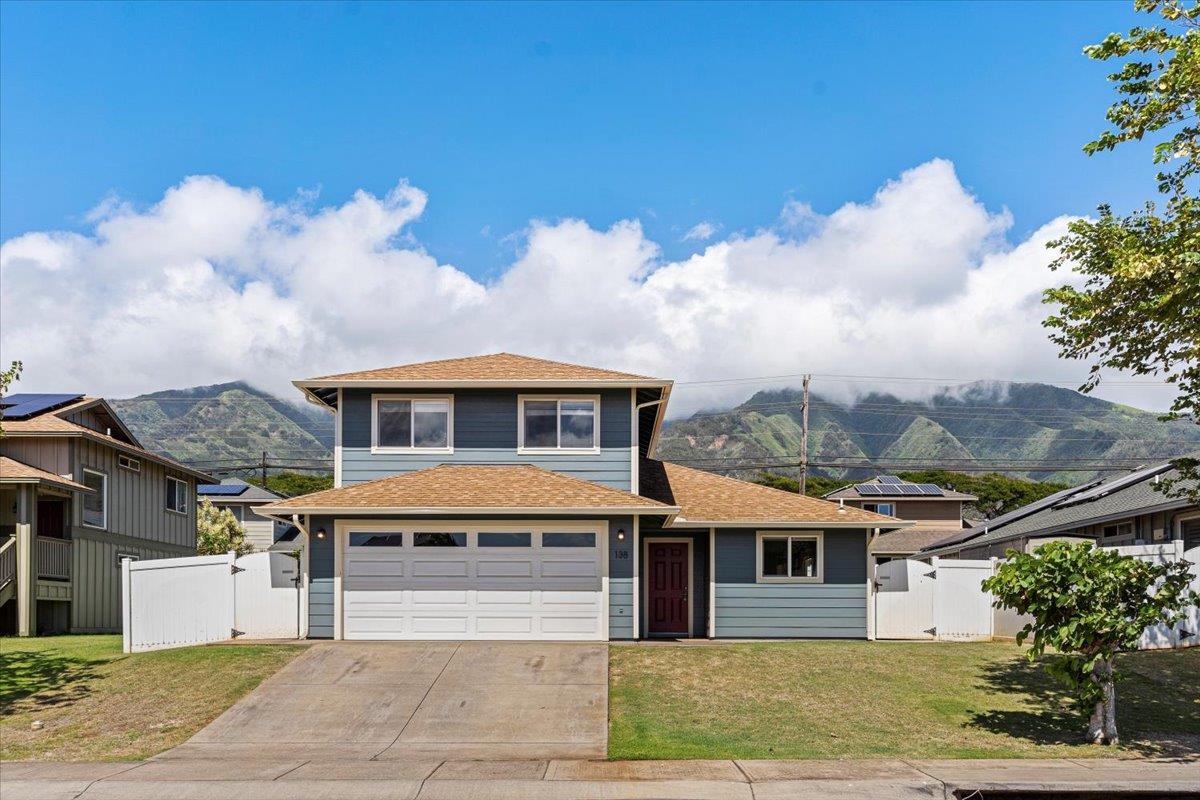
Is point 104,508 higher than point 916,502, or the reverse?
point 104,508

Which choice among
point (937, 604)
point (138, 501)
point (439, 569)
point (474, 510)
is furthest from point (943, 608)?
point (138, 501)

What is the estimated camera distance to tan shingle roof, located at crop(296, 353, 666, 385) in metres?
22.5

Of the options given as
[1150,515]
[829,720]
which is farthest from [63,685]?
[1150,515]

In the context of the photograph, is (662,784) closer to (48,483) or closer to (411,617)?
(411,617)

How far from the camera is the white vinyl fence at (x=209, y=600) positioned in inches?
768

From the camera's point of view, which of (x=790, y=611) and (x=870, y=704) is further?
(x=790, y=611)

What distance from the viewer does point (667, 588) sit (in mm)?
23109

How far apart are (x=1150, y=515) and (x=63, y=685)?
2534 centimetres

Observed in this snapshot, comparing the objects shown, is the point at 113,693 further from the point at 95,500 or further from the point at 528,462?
the point at 95,500

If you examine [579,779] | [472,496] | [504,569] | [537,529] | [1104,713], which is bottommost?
[579,779]

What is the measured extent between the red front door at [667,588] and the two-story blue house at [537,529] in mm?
32

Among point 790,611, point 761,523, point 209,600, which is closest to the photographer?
point 209,600

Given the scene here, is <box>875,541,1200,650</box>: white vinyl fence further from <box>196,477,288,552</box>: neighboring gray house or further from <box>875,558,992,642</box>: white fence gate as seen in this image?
<box>196,477,288,552</box>: neighboring gray house

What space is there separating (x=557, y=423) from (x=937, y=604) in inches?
344
